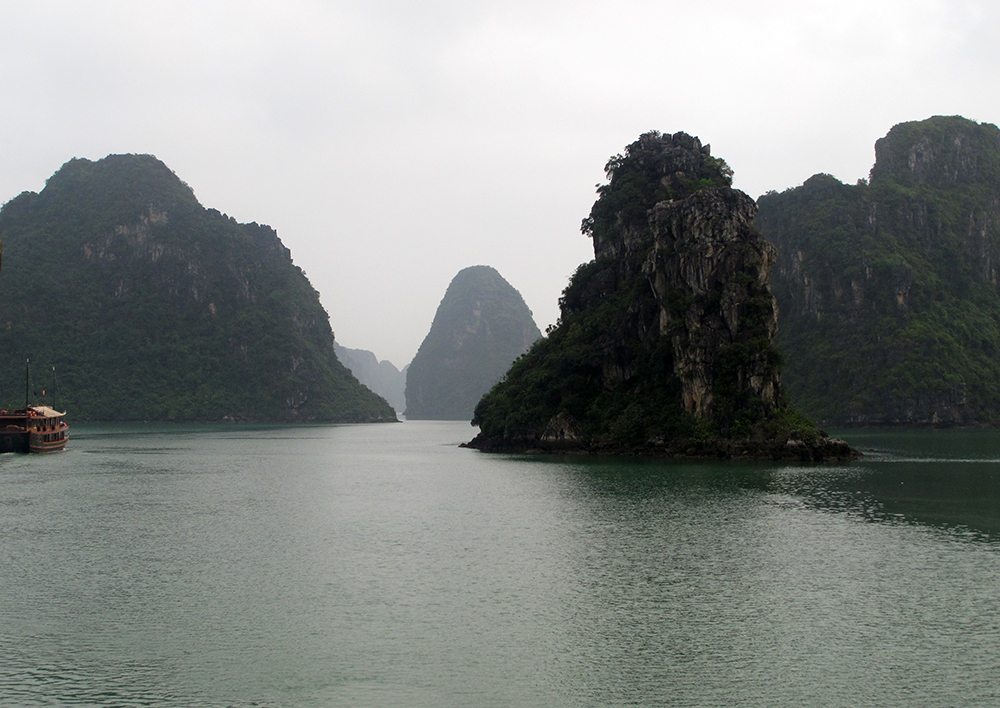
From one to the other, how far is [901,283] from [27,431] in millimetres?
154823

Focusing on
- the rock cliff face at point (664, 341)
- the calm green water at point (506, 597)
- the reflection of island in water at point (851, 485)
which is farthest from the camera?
the rock cliff face at point (664, 341)

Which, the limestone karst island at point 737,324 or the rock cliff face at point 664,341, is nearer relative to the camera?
the rock cliff face at point 664,341

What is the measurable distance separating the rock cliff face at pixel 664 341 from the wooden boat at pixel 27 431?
1848 inches

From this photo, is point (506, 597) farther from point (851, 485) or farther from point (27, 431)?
point (27, 431)

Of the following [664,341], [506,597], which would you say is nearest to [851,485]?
[664,341]

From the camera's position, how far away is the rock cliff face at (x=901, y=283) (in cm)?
15600

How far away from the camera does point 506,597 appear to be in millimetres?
25844

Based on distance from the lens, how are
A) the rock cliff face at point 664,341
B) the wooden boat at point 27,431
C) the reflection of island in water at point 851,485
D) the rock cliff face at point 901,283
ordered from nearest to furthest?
the reflection of island in water at point 851,485
the rock cliff face at point 664,341
the wooden boat at point 27,431
the rock cliff face at point 901,283

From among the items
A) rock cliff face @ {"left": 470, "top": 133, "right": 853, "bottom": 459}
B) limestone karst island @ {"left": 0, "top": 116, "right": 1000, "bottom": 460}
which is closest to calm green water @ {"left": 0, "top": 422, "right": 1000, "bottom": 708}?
rock cliff face @ {"left": 470, "top": 133, "right": 853, "bottom": 459}

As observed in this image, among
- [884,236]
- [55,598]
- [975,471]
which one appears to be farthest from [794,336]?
[55,598]

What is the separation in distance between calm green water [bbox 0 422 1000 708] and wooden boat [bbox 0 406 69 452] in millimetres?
34836

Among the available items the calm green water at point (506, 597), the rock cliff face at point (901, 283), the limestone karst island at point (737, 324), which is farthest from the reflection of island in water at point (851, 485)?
the rock cliff face at point (901, 283)

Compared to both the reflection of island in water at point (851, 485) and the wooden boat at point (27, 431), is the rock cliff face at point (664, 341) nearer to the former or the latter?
the reflection of island in water at point (851, 485)

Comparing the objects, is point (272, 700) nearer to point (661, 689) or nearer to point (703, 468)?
point (661, 689)
